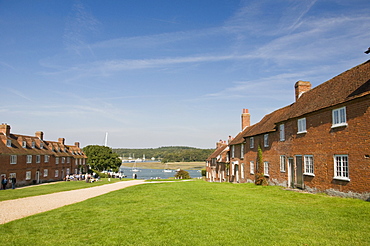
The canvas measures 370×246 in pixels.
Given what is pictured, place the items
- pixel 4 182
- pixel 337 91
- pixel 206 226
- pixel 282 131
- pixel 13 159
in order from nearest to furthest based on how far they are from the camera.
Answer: pixel 206 226, pixel 337 91, pixel 282 131, pixel 4 182, pixel 13 159

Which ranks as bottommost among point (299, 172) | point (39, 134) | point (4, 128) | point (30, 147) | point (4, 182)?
point (4, 182)

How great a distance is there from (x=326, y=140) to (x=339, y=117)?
1.83m

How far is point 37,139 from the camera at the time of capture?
173 feet

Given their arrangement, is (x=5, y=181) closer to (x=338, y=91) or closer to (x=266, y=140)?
(x=266, y=140)

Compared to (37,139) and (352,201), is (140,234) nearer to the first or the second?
(352,201)

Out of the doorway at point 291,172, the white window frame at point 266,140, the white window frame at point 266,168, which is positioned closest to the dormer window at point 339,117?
the doorway at point 291,172

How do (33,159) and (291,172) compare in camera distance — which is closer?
(291,172)

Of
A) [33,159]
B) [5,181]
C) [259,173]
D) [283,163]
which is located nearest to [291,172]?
[283,163]

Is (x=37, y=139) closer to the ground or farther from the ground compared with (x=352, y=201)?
farther from the ground

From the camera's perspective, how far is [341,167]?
17.0m

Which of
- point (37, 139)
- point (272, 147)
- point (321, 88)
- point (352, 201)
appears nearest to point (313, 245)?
point (352, 201)

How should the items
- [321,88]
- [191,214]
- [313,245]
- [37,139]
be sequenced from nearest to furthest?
[313,245] < [191,214] < [321,88] < [37,139]

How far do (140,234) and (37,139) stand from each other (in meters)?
50.0

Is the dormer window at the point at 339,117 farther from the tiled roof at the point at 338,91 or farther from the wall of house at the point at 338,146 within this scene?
the tiled roof at the point at 338,91
